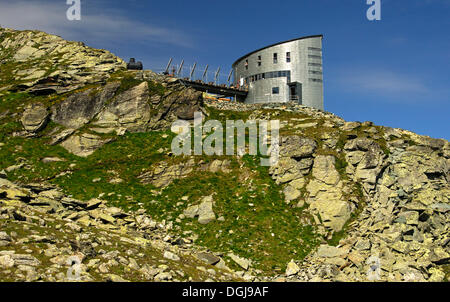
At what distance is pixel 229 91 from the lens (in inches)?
2662

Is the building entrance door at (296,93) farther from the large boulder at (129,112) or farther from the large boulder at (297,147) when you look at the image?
the large boulder at (129,112)

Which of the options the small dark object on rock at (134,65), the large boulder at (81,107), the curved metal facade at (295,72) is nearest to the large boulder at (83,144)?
the large boulder at (81,107)

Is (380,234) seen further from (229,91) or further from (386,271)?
(229,91)

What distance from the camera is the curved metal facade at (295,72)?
202 ft

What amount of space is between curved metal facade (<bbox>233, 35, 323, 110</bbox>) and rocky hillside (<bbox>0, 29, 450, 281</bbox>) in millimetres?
7997

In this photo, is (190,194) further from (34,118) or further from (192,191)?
(34,118)

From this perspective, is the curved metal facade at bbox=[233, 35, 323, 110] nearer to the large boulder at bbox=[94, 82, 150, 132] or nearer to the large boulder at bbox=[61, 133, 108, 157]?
the large boulder at bbox=[94, 82, 150, 132]

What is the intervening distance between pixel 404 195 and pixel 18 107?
1990 inches

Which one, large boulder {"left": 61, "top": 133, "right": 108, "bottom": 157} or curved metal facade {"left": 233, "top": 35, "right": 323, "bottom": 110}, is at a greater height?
curved metal facade {"left": 233, "top": 35, "right": 323, "bottom": 110}

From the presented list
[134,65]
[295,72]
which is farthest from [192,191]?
[295,72]

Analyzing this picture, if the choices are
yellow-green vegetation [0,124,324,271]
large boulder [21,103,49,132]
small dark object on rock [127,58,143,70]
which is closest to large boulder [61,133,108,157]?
yellow-green vegetation [0,124,324,271]

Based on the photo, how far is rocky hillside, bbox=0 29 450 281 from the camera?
22688 mm

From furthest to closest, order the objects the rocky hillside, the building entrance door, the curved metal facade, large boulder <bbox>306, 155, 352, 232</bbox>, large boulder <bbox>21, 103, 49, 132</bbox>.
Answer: the curved metal facade → the building entrance door → large boulder <bbox>21, 103, 49, 132</bbox> → large boulder <bbox>306, 155, 352, 232</bbox> → the rocky hillside
